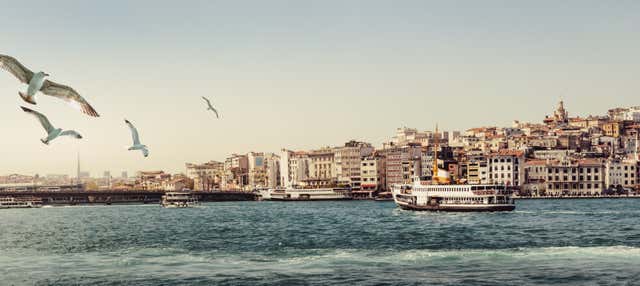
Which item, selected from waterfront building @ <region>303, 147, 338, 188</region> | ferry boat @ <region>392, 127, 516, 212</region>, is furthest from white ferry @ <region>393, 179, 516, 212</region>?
waterfront building @ <region>303, 147, 338, 188</region>

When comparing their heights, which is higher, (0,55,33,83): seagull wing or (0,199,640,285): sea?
(0,55,33,83): seagull wing

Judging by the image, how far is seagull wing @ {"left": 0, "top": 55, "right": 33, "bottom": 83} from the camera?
1366 cm

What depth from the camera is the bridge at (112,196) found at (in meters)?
150

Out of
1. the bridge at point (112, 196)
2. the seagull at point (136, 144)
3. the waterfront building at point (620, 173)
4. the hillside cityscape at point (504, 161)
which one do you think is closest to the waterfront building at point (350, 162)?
the hillside cityscape at point (504, 161)

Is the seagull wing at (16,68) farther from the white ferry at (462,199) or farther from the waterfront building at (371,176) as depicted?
the waterfront building at (371,176)

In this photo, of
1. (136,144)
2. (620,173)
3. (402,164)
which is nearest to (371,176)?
(402,164)

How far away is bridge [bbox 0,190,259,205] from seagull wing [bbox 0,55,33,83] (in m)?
138

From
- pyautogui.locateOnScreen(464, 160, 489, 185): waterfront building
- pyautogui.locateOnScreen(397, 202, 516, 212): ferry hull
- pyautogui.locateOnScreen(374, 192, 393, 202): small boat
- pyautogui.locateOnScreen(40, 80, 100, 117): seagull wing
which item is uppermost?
pyautogui.locateOnScreen(40, 80, 100, 117): seagull wing

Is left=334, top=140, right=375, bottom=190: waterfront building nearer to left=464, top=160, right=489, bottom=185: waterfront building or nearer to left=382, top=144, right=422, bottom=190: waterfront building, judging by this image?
left=382, top=144, right=422, bottom=190: waterfront building

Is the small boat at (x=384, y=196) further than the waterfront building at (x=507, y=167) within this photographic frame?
Yes

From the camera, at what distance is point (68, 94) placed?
1447 centimetres

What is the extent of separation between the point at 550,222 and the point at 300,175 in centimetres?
11392

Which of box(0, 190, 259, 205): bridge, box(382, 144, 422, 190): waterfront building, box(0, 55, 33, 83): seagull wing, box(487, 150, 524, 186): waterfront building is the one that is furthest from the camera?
box(382, 144, 422, 190): waterfront building

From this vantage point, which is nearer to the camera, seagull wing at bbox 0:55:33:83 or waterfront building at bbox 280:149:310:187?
seagull wing at bbox 0:55:33:83
